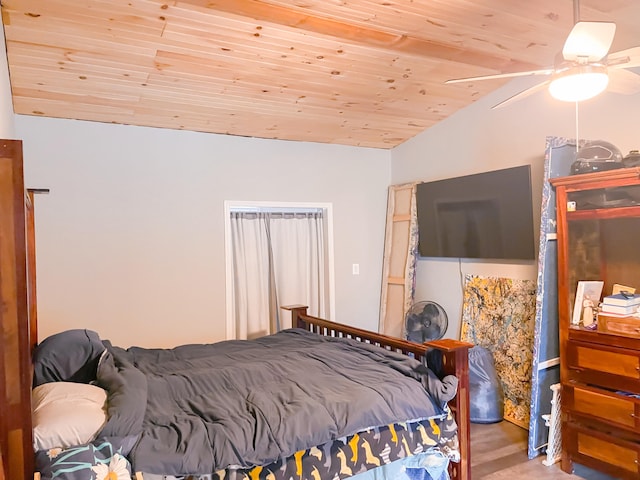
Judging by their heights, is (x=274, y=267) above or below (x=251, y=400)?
above

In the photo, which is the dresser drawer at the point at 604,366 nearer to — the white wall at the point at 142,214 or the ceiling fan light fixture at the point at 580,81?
the ceiling fan light fixture at the point at 580,81

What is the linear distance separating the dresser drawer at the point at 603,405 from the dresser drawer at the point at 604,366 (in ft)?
0.18

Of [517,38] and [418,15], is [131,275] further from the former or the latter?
[517,38]

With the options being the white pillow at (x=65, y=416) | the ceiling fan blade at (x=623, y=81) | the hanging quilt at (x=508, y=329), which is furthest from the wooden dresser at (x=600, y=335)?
the white pillow at (x=65, y=416)

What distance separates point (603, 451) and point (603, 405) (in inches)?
10.3

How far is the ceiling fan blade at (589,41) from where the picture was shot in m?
1.73

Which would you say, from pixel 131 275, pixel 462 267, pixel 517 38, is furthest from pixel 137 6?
pixel 462 267

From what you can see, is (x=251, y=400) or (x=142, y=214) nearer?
(x=251, y=400)

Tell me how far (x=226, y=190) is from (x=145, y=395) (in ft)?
7.78

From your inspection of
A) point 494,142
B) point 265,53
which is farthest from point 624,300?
point 265,53

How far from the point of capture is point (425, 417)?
7.42 feet

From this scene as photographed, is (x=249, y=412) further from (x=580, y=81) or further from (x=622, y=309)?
(x=622, y=309)

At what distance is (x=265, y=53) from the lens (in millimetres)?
2908

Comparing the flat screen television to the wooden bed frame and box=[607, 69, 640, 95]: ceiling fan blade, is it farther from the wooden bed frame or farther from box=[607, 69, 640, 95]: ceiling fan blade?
the wooden bed frame
